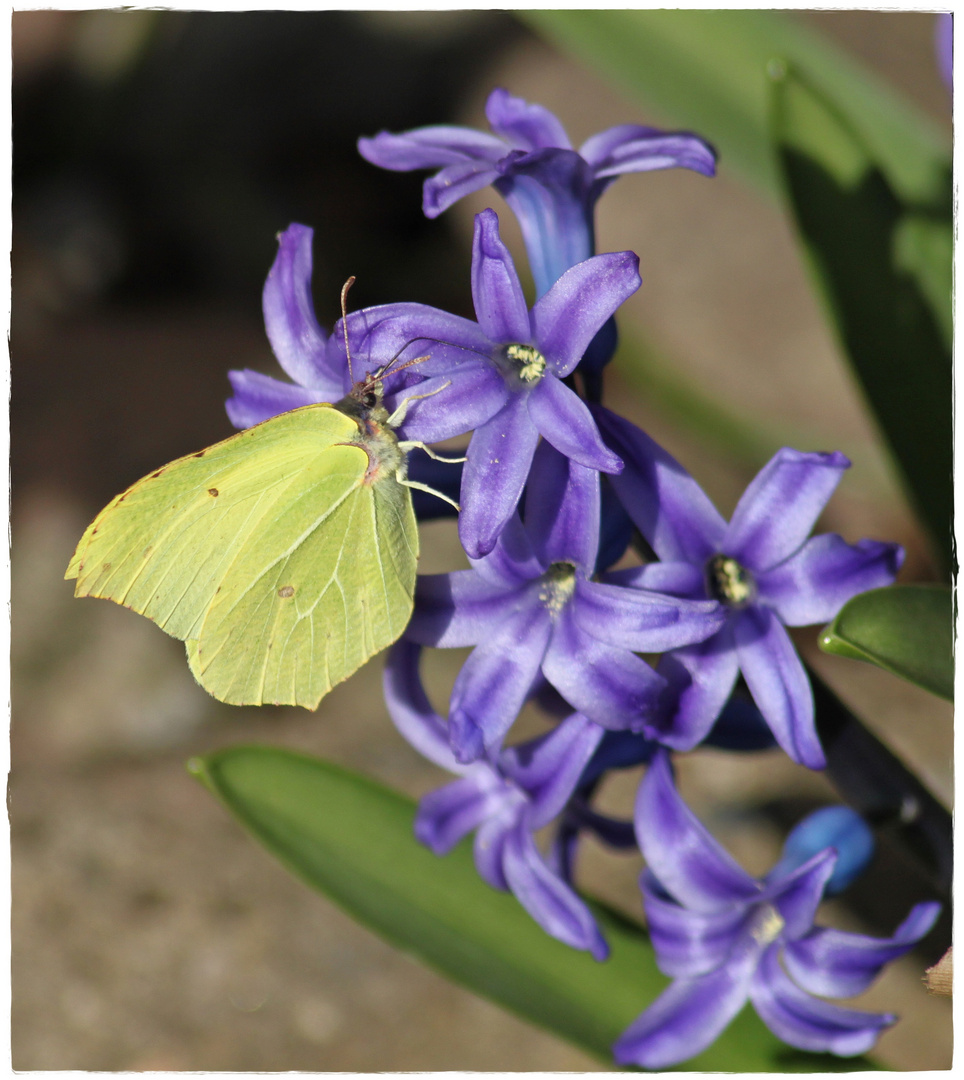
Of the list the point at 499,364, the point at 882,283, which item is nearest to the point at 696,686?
the point at 499,364

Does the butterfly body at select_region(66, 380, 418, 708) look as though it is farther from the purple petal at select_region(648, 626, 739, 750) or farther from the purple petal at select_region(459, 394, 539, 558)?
the purple petal at select_region(648, 626, 739, 750)

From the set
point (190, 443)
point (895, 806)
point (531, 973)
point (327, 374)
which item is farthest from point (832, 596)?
point (190, 443)

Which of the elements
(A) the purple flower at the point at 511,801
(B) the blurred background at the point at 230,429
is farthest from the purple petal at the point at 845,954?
(B) the blurred background at the point at 230,429

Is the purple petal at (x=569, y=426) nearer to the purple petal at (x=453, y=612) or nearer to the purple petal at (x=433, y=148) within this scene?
the purple petal at (x=453, y=612)

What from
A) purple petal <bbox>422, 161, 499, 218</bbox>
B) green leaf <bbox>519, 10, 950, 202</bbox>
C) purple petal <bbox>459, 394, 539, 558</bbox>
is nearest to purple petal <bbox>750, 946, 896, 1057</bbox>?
purple petal <bbox>459, 394, 539, 558</bbox>

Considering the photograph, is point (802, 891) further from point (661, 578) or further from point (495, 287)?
point (495, 287)
